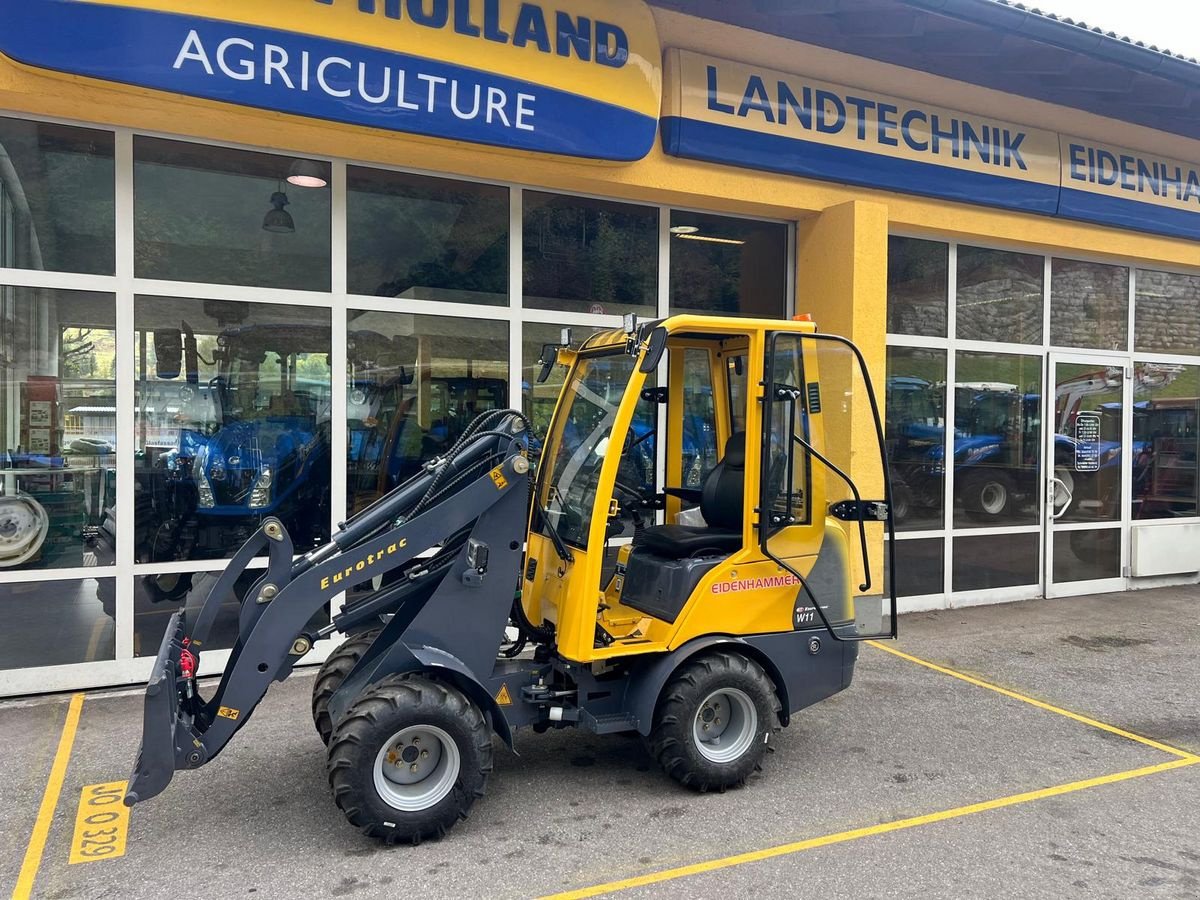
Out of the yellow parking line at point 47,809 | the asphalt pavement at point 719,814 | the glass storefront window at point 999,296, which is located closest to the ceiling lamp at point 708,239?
the glass storefront window at point 999,296

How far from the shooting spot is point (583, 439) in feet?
14.1

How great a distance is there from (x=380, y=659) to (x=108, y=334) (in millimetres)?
3328

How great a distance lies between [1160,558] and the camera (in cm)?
944

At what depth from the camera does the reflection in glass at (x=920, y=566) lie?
8.09m

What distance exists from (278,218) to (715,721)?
14.8 feet

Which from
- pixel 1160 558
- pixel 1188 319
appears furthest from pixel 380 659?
pixel 1188 319

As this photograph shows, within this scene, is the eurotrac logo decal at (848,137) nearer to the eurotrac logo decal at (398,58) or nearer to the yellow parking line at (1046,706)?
the eurotrac logo decal at (398,58)

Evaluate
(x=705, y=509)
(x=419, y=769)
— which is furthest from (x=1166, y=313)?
(x=419, y=769)

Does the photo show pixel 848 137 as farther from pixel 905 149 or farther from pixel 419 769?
pixel 419 769

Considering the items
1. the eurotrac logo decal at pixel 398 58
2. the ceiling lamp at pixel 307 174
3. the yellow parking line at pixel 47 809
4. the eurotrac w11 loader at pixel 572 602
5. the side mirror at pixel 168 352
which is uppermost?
the eurotrac logo decal at pixel 398 58

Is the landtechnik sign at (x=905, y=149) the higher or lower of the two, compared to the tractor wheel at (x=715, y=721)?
higher

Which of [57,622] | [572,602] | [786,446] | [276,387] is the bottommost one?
[57,622]

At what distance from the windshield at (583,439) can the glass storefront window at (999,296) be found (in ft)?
17.5

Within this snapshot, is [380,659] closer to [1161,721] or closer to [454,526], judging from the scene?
[454,526]
